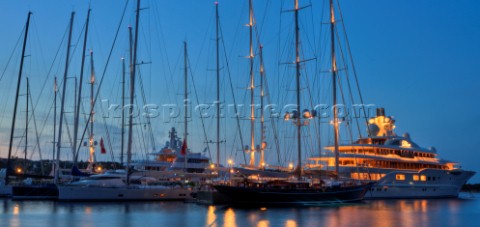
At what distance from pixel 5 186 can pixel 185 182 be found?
19.7 m

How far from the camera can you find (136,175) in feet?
177

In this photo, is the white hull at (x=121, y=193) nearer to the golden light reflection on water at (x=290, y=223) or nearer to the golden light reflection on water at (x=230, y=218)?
the golden light reflection on water at (x=230, y=218)

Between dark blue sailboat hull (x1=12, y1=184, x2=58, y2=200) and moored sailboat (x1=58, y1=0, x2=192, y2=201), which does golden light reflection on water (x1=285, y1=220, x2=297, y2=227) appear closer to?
moored sailboat (x1=58, y1=0, x2=192, y2=201)

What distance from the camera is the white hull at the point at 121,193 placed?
4769cm

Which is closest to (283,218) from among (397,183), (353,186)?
(353,186)

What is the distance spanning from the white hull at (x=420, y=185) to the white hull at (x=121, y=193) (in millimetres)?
23482

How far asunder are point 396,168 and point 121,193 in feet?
115

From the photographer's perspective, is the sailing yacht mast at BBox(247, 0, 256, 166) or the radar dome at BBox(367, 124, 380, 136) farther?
the radar dome at BBox(367, 124, 380, 136)

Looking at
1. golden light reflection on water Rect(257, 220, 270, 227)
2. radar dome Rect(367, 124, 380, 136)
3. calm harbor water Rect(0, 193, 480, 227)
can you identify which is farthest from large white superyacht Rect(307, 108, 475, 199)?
golden light reflection on water Rect(257, 220, 270, 227)

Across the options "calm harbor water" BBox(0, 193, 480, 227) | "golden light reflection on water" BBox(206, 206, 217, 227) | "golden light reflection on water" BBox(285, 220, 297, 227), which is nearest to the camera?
"golden light reflection on water" BBox(285, 220, 297, 227)

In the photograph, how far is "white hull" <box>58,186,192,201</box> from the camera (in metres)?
47.7

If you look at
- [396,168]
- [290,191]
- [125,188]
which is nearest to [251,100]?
[290,191]

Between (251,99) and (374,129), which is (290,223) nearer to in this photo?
(251,99)

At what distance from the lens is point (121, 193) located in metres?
49.2
